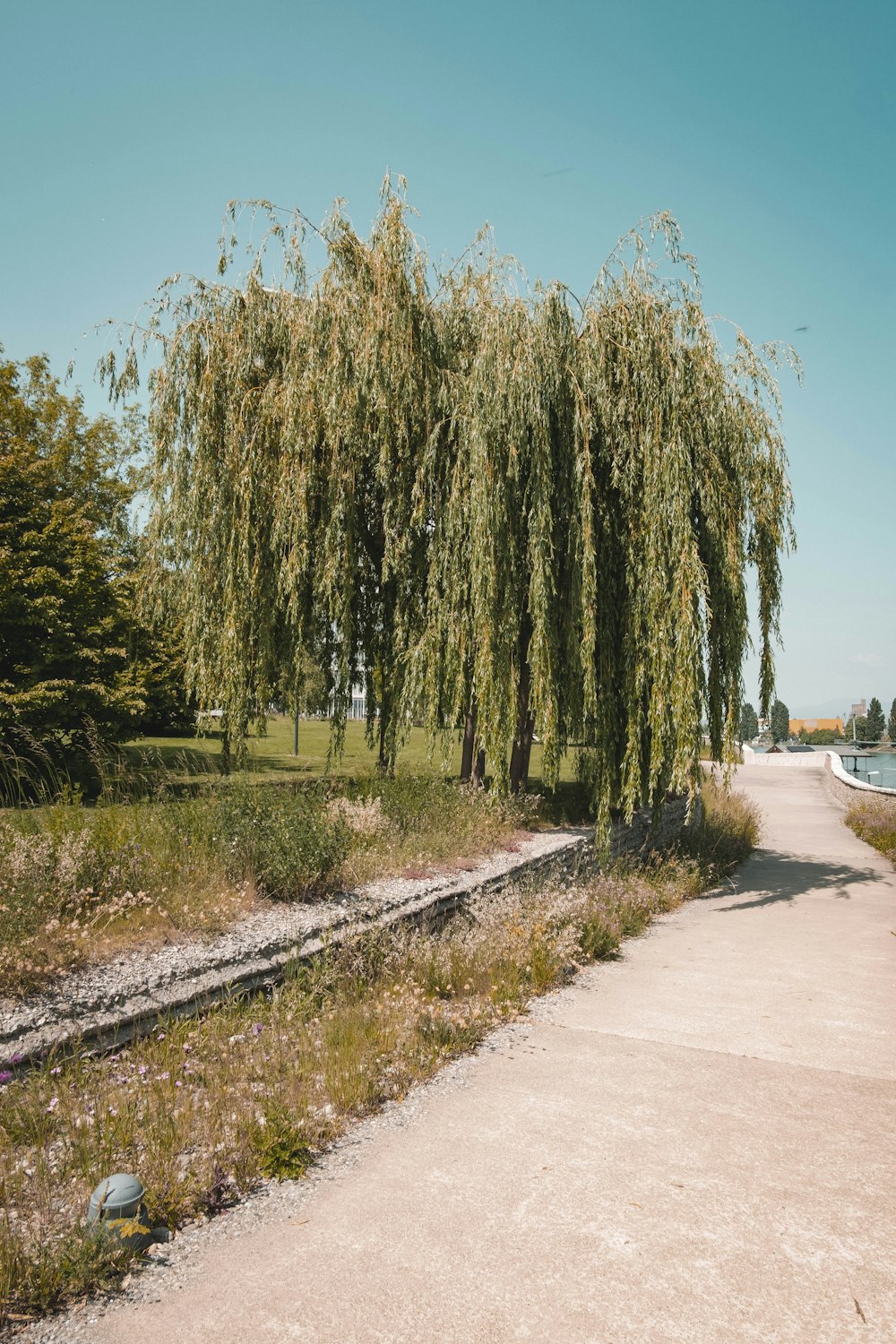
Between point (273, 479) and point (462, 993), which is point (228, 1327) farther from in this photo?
point (273, 479)

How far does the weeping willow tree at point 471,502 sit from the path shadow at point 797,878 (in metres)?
1.89

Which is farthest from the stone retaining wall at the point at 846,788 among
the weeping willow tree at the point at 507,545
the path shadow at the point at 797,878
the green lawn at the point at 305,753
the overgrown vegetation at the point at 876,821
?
the weeping willow tree at the point at 507,545

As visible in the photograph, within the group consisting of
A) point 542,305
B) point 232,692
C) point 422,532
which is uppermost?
point 542,305

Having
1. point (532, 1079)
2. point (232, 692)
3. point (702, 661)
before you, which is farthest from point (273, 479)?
point (532, 1079)

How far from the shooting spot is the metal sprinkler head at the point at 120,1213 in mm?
2873

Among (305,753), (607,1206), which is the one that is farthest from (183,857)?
(305,753)

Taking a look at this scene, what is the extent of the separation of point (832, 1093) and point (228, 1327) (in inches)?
131

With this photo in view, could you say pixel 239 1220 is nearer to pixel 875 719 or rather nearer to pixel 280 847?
pixel 280 847

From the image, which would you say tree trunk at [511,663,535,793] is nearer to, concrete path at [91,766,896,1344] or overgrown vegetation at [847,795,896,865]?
concrete path at [91,766,896,1344]

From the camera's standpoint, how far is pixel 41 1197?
3.05m

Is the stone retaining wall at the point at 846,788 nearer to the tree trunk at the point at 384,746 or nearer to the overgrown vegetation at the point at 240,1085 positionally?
the tree trunk at the point at 384,746

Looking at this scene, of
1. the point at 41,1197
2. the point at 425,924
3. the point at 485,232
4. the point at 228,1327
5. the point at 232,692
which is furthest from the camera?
the point at 485,232

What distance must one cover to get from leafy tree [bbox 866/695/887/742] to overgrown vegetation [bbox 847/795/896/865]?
56.5 meters

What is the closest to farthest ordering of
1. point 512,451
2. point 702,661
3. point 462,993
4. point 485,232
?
point 462,993 → point 512,451 → point 702,661 → point 485,232
